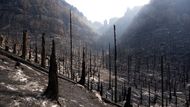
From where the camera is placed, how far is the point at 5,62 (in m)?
31.2

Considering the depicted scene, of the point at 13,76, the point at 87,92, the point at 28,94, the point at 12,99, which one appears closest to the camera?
the point at 12,99

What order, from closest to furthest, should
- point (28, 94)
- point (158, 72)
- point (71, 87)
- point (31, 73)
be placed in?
point (28, 94), point (31, 73), point (71, 87), point (158, 72)

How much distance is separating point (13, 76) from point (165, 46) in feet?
578

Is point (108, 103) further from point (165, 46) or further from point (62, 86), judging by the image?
point (165, 46)

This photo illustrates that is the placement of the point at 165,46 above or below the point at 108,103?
above

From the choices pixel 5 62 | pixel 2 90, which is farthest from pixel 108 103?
pixel 2 90

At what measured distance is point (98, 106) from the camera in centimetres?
3212

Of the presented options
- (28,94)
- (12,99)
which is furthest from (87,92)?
(12,99)

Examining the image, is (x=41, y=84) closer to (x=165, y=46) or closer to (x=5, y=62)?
(x=5, y=62)

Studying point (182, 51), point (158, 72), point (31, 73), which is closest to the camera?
point (31, 73)

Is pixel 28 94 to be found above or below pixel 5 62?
below

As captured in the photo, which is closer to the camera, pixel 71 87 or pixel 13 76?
pixel 13 76

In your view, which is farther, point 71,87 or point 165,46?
point 165,46

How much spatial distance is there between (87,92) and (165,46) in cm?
16637
